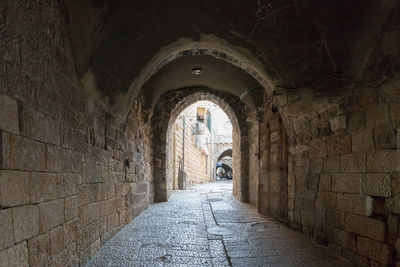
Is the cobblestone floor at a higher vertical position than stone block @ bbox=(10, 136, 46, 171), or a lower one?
lower

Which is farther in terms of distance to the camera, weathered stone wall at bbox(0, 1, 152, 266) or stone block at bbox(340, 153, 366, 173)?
stone block at bbox(340, 153, 366, 173)

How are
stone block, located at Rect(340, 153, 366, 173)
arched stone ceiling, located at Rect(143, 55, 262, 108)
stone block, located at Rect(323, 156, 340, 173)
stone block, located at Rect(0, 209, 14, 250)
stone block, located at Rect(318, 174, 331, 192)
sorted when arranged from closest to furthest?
stone block, located at Rect(0, 209, 14, 250) → stone block, located at Rect(340, 153, 366, 173) → stone block, located at Rect(323, 156, 340, 173) → stone block, located at Rect(318, 174, 331, 192) → arched stone ceiling, located at Rect(143, 55, 262, 108)

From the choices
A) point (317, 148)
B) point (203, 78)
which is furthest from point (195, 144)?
point (317, 148)

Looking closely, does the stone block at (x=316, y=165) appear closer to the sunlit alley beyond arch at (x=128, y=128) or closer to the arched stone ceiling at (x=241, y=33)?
the sunlit alley beyond arch at (x=128, y=128)

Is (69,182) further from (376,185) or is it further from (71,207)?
(376,185)

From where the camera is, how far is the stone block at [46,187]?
171 cm

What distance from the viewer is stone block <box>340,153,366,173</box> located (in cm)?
244

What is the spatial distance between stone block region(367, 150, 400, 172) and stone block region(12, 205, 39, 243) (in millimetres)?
2686

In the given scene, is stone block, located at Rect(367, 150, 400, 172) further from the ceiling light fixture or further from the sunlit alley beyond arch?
the ceiling light fixture

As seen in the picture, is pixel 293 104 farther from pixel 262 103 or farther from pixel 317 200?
pixel 262 103

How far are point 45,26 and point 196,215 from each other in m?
4.00

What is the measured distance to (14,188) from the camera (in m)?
1.49

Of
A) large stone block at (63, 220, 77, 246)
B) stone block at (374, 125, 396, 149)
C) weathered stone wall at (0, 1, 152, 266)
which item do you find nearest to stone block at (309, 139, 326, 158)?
stone block at (374, 125, 396, 149)

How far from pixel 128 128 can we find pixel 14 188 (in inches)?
117
